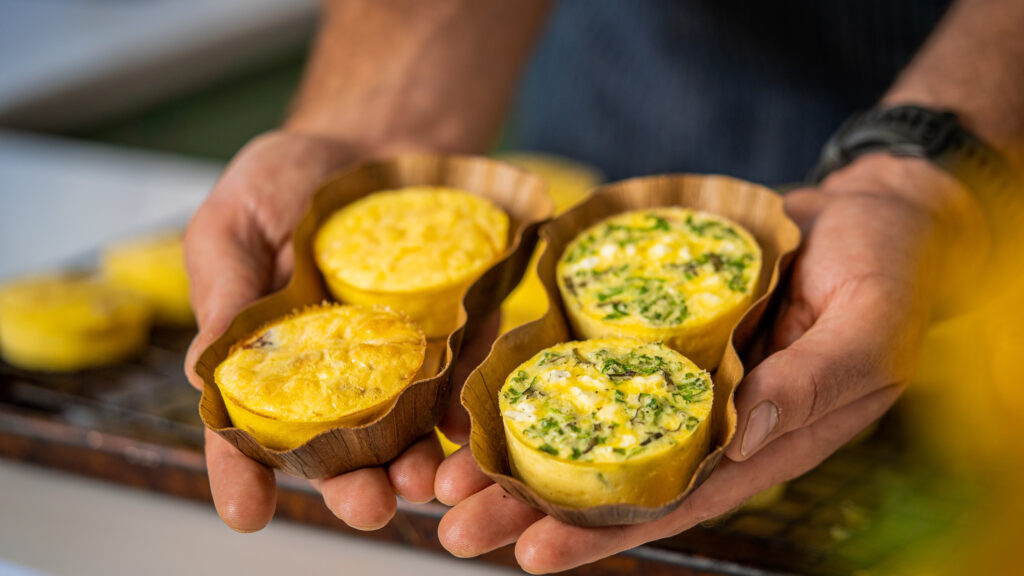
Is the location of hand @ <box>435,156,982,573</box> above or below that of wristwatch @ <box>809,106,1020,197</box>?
below

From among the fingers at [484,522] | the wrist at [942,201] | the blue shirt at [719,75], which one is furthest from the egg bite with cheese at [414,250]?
the blue shirt at [719,75]

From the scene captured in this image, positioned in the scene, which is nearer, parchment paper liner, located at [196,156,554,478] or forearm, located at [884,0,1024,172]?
parchment paper liner, located at [196,156,554,478]

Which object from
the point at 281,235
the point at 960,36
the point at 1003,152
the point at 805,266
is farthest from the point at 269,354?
the point at 960,36

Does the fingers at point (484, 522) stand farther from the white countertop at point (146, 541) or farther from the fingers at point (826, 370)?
the white countertop at point (146, 541)

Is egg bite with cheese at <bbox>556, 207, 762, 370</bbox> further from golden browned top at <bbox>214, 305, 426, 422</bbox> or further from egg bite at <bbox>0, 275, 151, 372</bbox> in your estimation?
egg bite at <bbox>0, 275, 151, 372</bbox>

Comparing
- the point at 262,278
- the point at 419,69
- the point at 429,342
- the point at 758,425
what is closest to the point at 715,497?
the point at 758,425

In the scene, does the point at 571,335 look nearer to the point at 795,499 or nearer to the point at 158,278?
the point at 795,499

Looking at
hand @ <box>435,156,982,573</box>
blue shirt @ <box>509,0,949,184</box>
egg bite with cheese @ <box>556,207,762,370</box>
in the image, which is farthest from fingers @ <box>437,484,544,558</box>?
blue shirt @ <box>509,0,949,184</box>

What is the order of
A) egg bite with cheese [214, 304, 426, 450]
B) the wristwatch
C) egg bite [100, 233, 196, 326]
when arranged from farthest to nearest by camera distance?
egg bite [100, 233, 196, 326], the wristwatch, egg bite with cheese [214, 304, 426, 450]
